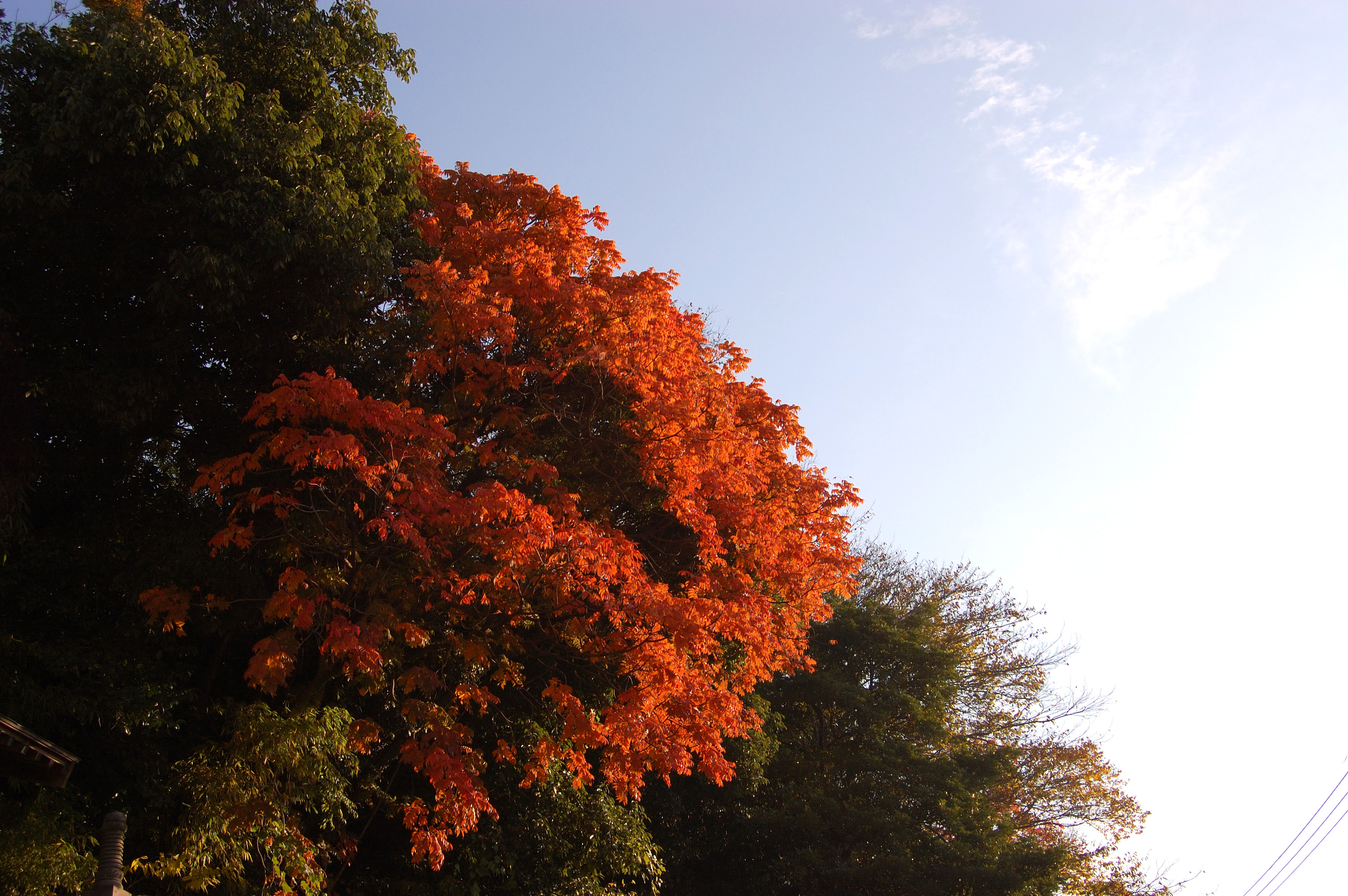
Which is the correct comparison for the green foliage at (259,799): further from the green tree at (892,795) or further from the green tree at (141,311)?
the green tree at (892,795)

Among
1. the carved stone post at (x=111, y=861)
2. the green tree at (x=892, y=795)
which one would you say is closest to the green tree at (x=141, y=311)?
the carved stone post at (x=111, y=861)

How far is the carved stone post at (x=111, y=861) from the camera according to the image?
5.93 meters

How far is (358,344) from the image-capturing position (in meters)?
11.5

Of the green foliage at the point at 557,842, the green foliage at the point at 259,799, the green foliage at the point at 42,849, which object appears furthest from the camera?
the green foliage at the point at 557,842

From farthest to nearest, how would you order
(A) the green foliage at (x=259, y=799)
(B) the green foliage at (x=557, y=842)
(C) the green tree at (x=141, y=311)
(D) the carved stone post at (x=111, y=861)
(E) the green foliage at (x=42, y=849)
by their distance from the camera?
(B) the green foliage at (x=557, y=842)
(C) the green tree at (x=141, y=311)
(A) the green foliage at (x=259, y=799)
(E) the green foliage at (x=42, y=849)
(D) the carved stone post at (x=111, y=861)

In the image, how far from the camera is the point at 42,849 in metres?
7.39

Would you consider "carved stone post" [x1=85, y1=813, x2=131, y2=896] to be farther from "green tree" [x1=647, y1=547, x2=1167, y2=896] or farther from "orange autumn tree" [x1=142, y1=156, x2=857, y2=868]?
"green tree" [x1=647, y1=547, x2=1167, y2=896]

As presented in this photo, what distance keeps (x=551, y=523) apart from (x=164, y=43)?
5.98 m

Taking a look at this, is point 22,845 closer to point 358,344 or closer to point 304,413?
point 304,413

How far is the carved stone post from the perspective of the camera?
19.5ft

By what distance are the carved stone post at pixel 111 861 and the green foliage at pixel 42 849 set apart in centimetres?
Answer: 176

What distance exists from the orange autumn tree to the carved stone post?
280cm

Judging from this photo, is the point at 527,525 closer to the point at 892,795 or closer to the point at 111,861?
the point at 111,861

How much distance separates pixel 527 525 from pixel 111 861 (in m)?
4.47
